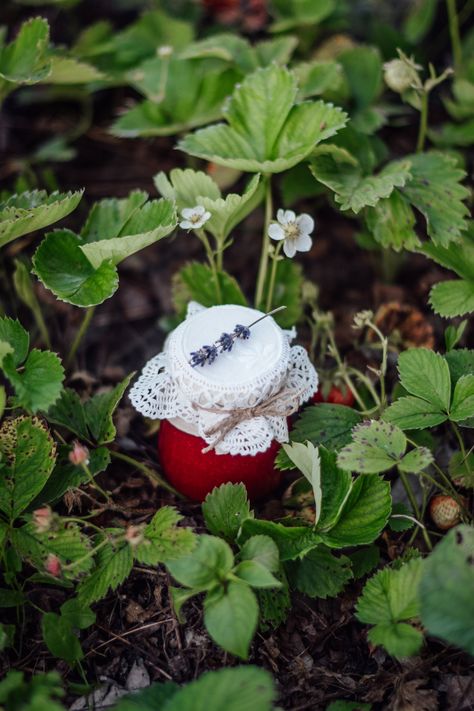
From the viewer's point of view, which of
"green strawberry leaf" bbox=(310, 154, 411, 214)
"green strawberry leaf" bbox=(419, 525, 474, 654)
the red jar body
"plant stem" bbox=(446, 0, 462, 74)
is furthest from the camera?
"plant stem" bbox=(446, 0, 462, 74)

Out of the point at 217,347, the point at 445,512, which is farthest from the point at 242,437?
the point at 445,512

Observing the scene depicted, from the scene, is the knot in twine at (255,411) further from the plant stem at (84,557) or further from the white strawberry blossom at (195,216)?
the white strawberry blossom at (195,216)

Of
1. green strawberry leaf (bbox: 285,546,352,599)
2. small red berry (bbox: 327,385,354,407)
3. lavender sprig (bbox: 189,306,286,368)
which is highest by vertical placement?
lavender sprig (bbox: 189,306,286,368)

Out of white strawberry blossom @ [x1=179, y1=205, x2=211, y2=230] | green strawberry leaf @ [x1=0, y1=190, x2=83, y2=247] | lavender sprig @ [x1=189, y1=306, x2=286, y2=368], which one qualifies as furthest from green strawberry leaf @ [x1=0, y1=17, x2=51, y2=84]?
lavender sprig @ [x1=189, y1=306, x2=286, y2=368]

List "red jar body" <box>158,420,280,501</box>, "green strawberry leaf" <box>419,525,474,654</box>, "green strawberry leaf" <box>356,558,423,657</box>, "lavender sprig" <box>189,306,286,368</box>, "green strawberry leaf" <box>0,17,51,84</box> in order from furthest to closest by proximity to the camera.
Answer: "green strawberry leaf" <box>0,17,51,84</box>, "red jar body" <box>158,420,280,501</box>, "lavender sprig" <box>189,306,286,368</box>, "green strawberry leaf" <box>356,558,423,657</box>, "green strawberry leaf" <box>419,525,474,654</box>

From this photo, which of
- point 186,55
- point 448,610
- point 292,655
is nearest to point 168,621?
point 292,655

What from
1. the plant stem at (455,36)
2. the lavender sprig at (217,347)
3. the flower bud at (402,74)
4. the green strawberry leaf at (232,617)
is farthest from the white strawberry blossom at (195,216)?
the plant stem at (455,36)

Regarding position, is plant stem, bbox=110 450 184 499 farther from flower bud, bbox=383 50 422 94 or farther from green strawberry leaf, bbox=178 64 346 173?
flower bud, bbox=383 50 422 94
